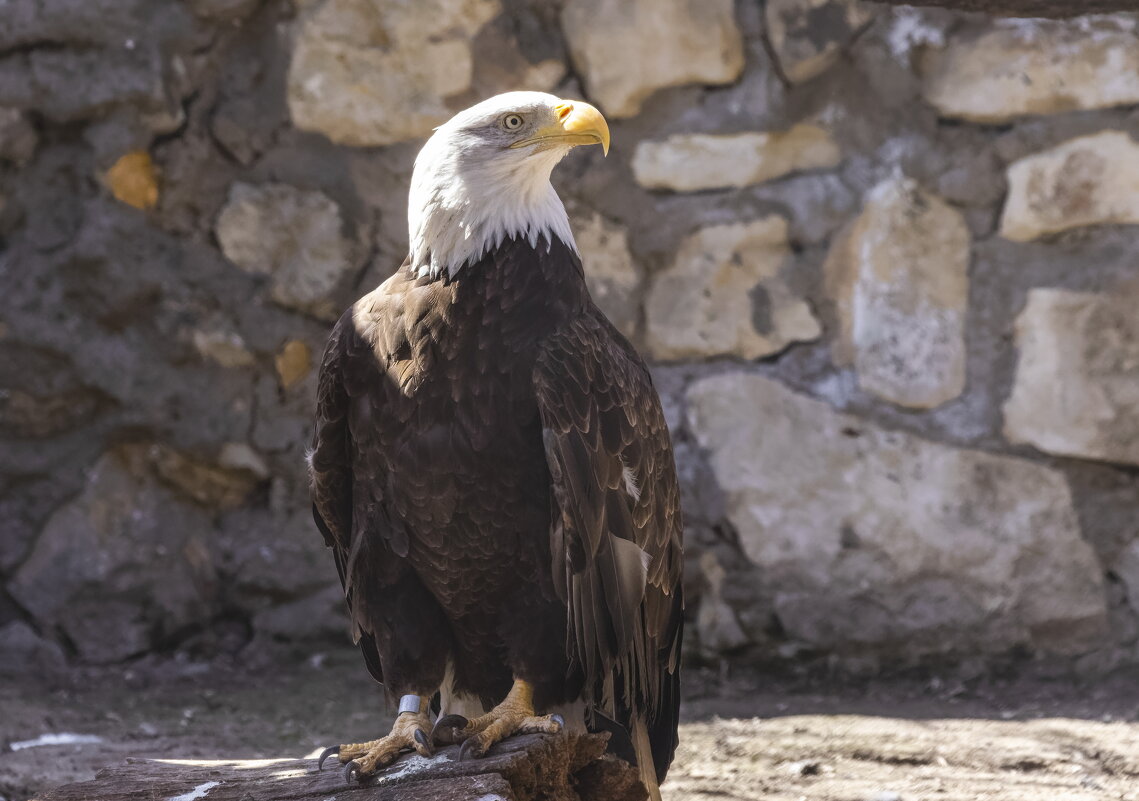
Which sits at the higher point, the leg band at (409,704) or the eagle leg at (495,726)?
the eagle leg at (495,726)

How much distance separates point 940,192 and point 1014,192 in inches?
7.4

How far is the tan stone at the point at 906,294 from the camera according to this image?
11.8 ft

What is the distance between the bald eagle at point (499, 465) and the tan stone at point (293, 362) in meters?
1.16

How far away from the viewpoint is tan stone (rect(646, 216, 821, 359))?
12.0 feet

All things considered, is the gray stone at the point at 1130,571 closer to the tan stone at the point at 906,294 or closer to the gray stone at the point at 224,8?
the tan stone at the point at 906,294

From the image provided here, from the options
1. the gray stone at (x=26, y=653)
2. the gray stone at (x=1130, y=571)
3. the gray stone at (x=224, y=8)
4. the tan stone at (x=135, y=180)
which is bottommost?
the gray stone at (x=26, y=653)

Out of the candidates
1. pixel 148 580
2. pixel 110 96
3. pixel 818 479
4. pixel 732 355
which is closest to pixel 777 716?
pixel 818 479

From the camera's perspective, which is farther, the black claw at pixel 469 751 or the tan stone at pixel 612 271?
the tan stone at pixel 612 271

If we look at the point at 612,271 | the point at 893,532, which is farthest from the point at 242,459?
the point at 893,532

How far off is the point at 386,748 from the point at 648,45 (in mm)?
2084

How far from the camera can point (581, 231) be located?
12.2ft

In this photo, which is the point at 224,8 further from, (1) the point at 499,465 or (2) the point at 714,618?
(2) the point at 714,618

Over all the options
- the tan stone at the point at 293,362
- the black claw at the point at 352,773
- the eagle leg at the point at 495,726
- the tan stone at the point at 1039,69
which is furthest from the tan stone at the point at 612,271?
the black claw at the point at 352,773

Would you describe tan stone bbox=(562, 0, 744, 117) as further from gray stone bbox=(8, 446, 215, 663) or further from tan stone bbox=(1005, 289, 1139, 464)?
gray stone bbox=(8, 446, 215, 663)
